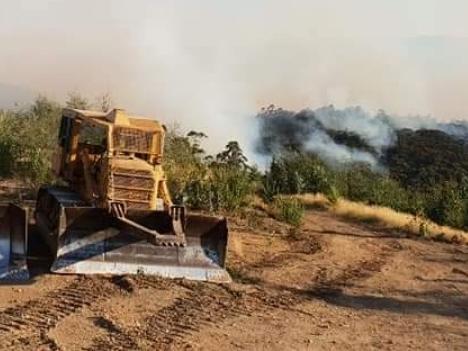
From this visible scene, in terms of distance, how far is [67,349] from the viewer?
7.14 m

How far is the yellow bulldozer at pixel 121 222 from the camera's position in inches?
391

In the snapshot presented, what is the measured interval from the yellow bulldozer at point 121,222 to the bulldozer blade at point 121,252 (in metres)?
0.01

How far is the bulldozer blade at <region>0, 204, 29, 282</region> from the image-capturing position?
379 inches

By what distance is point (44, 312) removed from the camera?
8.32 meters

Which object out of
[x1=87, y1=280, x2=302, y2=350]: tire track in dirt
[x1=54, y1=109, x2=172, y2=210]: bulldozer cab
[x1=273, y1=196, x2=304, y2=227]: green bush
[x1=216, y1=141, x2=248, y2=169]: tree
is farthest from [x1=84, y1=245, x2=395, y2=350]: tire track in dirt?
[x1=216, y1=141, x2=248, y2=169]: tree

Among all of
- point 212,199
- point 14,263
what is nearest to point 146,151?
point 14,263

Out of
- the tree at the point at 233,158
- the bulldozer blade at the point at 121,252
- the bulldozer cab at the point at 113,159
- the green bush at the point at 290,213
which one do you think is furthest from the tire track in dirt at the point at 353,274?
the tree at the point at 233,158

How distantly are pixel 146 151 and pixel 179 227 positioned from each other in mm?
1541

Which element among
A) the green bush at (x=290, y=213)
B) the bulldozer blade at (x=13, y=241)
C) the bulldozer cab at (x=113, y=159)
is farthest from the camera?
the green bush at (x=290, y=213)

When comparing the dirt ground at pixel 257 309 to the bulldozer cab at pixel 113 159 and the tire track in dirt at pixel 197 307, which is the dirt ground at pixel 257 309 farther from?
the bulldozer cab at pixel 113 159

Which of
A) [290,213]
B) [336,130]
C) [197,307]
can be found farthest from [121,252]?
[336,130]

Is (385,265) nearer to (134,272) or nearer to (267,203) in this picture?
(134,272)

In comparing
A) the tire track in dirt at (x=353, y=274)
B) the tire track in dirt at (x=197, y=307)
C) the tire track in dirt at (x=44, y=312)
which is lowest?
the tire track in dirt at (x=353, y=274)

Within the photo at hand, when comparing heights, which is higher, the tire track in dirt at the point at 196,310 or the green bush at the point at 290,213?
the green bush at the point at 290,213
